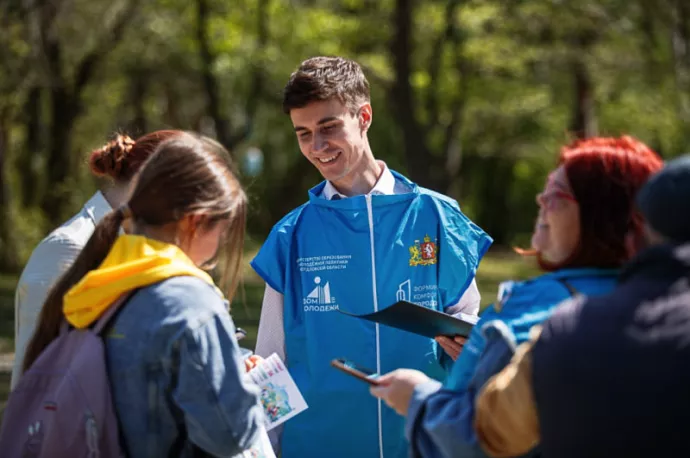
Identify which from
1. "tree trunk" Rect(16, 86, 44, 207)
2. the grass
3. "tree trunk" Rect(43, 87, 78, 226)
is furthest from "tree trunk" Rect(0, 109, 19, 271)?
"tree trunk" Rect(16, 86, 44, 207)

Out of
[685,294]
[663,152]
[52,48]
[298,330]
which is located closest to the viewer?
[685,294]

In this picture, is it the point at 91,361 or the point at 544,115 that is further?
the point at 544,115

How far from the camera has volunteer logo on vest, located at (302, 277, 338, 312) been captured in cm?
375

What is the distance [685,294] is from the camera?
7.16 ft

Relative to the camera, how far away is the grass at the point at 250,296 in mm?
13047

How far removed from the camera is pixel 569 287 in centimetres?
256

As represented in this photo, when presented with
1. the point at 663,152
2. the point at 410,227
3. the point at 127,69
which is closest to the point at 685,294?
the point at 410,227

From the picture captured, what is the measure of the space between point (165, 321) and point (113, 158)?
1226 millimetres

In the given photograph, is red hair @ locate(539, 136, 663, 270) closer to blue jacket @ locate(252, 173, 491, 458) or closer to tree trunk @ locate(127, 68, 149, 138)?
blue jacket @ locate(252, 173, 491, 458)

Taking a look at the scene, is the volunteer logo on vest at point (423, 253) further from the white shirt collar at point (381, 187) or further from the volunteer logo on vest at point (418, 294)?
the white shirt collar at point (381, 187)

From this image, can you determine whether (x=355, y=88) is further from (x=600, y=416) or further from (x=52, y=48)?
(x=52, y=48)

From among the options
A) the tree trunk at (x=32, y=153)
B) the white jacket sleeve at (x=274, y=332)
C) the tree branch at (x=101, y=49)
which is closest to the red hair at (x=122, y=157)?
the white jacket sleeve at (x=274, y=332)

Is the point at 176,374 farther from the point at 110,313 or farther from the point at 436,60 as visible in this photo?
the point at 436,60

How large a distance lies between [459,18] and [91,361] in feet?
73.5
